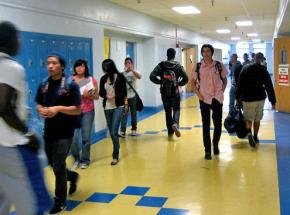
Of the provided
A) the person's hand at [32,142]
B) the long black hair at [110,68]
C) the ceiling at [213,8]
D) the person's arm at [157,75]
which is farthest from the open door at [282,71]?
the person's hand at [32,142]

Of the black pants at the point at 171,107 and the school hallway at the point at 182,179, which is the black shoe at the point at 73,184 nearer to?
the school hallway at the point at 182,179

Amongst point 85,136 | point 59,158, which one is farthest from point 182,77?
point 59,158

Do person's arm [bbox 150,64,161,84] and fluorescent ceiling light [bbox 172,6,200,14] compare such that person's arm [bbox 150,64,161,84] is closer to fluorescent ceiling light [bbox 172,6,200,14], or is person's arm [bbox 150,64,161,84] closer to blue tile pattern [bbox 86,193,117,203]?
fluorescent ceiling light [bbox 172,6,200,14]

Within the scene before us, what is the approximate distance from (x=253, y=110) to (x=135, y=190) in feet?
8.45

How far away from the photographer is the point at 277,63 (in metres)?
9.78

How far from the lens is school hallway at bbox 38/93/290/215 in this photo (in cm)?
366

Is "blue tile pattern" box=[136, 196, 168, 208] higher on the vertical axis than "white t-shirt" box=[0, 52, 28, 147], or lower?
lower

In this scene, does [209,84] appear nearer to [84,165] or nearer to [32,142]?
[84,165]

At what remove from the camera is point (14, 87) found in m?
2.20

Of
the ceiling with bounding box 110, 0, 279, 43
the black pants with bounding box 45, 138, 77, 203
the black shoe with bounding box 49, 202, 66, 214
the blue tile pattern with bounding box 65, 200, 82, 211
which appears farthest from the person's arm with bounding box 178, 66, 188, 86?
the black shoe with bounding box 49, 202, 66, 214

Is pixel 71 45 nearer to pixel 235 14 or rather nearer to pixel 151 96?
pixel 151 96

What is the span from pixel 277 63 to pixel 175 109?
432 centimetres

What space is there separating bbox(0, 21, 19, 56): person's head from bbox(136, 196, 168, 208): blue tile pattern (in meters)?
2.09

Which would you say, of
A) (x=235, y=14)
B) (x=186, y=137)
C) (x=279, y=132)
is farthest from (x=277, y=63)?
(x=186, y=137)
